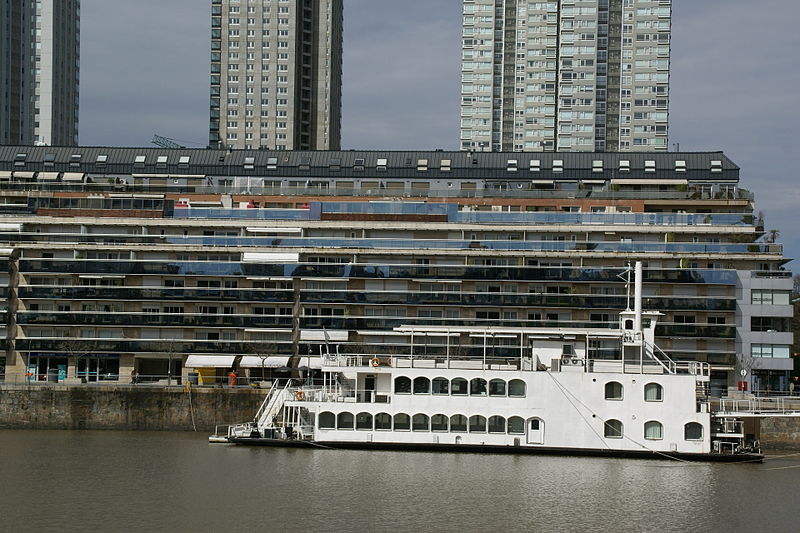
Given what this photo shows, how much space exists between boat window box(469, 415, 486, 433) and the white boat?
0.18 ft

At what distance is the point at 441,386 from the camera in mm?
65188

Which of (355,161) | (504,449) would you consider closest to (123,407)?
(504,449)

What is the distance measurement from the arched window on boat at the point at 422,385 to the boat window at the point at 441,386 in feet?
1.13

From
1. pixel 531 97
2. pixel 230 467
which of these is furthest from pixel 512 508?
pixel 531 97

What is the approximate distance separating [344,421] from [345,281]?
29.7 m

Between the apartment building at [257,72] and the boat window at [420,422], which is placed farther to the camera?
the apartment building at [257,72]

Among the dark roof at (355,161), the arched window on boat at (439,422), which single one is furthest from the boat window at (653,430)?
the dark roof at (355,161)

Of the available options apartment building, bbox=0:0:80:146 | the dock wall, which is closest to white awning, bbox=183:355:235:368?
the dock wall

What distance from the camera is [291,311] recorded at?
3706 inches

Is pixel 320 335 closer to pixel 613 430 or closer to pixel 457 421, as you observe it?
pixel 457 421

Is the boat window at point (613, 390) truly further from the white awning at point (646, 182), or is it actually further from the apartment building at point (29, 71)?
the apartment building at point (29, 71)

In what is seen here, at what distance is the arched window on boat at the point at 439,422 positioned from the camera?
64.8 metres

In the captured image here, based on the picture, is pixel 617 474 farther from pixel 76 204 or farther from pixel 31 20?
pixel 31 20

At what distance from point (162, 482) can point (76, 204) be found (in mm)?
52207
